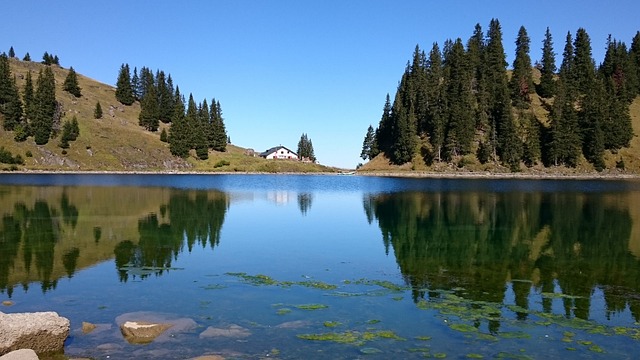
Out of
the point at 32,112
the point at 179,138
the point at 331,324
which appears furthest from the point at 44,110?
the point at 331,324

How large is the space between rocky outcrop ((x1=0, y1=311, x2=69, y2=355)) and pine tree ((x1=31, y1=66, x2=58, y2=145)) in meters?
160

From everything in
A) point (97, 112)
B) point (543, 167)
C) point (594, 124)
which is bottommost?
point (543, 167)

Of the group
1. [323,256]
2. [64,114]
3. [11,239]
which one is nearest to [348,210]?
[323,256]

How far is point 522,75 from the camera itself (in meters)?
178

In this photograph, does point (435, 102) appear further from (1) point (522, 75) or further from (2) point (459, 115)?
(1) point (522, 75)

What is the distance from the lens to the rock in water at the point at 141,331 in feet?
49.9

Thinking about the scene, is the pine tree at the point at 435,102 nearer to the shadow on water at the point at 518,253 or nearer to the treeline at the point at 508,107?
the treeline at the point at 508,107

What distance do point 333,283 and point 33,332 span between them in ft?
41.0

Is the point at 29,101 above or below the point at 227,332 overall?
above

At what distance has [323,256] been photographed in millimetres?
29734

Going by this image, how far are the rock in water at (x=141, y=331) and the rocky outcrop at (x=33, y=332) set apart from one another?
1.73 m

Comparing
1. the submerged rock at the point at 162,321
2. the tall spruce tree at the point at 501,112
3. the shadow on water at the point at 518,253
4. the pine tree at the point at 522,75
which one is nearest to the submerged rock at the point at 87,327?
the submerged rock at the point at 162,321

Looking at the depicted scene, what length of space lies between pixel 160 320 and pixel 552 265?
69.4 ft

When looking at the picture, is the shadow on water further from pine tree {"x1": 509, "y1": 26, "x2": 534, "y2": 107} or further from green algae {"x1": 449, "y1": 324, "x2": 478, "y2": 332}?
pine tree {"x1": 509, "y1": 26, "x2": 534, "y2": 107}
